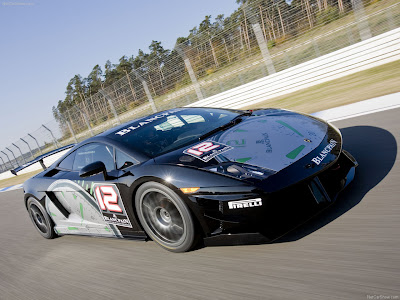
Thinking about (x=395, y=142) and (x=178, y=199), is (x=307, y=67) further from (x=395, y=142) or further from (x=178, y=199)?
(x=178, y=199)

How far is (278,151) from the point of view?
2758mm

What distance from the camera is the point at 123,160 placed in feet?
11.0

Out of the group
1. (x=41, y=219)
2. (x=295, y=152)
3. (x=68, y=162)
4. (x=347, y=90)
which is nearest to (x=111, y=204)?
(x=68, y=162)

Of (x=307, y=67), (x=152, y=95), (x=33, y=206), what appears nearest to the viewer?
(x=33, y=206)

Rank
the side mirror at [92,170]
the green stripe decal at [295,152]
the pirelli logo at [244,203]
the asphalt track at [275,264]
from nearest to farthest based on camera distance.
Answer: the asphalt track at [275,264] → the pirelli logo at [244,203] → the green stripe decal at [295,152] → the side mirror at [92,170]

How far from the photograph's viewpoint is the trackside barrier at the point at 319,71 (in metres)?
9.21

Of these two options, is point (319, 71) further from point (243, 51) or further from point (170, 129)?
point (170, 129)

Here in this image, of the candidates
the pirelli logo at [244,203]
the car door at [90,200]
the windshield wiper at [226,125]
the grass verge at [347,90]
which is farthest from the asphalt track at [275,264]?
the grass verge at [347,90]

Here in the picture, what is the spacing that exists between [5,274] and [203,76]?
389 inches

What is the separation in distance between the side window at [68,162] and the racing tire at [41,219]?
67 cm

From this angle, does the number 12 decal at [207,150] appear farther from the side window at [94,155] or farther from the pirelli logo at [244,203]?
the side window at [94,155]

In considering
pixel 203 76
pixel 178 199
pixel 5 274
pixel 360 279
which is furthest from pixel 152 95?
pixel 360 279

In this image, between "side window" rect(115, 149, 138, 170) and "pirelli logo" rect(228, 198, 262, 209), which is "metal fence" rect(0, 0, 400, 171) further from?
"pirelli logo" rect(228, 198, 262, 209)

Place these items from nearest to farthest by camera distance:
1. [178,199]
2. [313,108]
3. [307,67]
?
[178,199] < [313,108] < [307,67]
